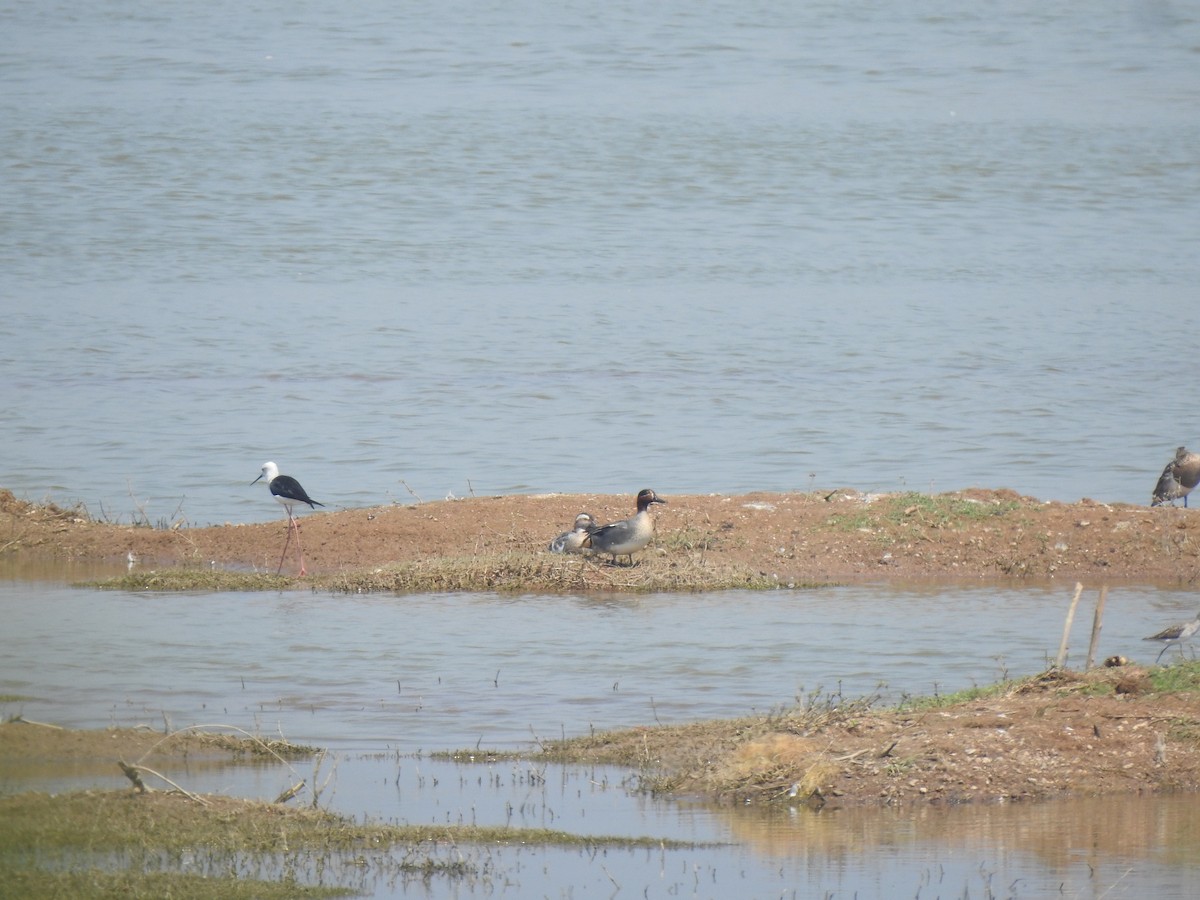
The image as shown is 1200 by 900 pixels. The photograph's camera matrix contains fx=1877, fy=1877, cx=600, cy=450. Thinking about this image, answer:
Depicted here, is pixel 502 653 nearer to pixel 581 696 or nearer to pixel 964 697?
pixel 581 696

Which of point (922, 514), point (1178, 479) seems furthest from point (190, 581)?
point (1178, 479)

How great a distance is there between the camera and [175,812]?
8.89 m

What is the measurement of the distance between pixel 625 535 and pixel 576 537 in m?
0.71

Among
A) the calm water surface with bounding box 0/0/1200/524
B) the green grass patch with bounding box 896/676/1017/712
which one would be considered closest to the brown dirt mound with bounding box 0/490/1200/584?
the calm water surface with bounding box 0/0/1200/524

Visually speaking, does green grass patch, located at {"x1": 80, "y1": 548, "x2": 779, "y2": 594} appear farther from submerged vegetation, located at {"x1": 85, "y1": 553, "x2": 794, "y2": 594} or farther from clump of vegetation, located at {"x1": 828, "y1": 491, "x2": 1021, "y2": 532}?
clump of vegetation, located at {"x1": 828, "y1": 491, "x2": 1021, "y2": 532}

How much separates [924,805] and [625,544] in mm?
6200

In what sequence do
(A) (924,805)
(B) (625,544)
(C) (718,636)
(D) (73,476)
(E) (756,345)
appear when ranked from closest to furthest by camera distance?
1. (A) (924,805)
2. (C) (718,636)
3. (B) (625,544)
4. (D) (73,476)
5. (E) (756,345)

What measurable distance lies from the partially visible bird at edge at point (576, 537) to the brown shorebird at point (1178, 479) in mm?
5790

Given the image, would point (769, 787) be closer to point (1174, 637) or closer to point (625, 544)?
point (1174, 637)

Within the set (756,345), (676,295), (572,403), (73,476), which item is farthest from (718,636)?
(676,295)

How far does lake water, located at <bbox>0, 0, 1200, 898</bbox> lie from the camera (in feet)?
41.7

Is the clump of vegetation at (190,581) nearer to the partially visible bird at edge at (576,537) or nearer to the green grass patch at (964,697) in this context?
the partially visible bird at edge at (576,537)

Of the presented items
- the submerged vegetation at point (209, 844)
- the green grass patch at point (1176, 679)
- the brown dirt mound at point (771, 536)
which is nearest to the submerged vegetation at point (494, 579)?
the brown dirt mound at point (771, 536)

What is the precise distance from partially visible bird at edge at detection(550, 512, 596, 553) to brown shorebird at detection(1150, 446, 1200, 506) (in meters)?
5.79
